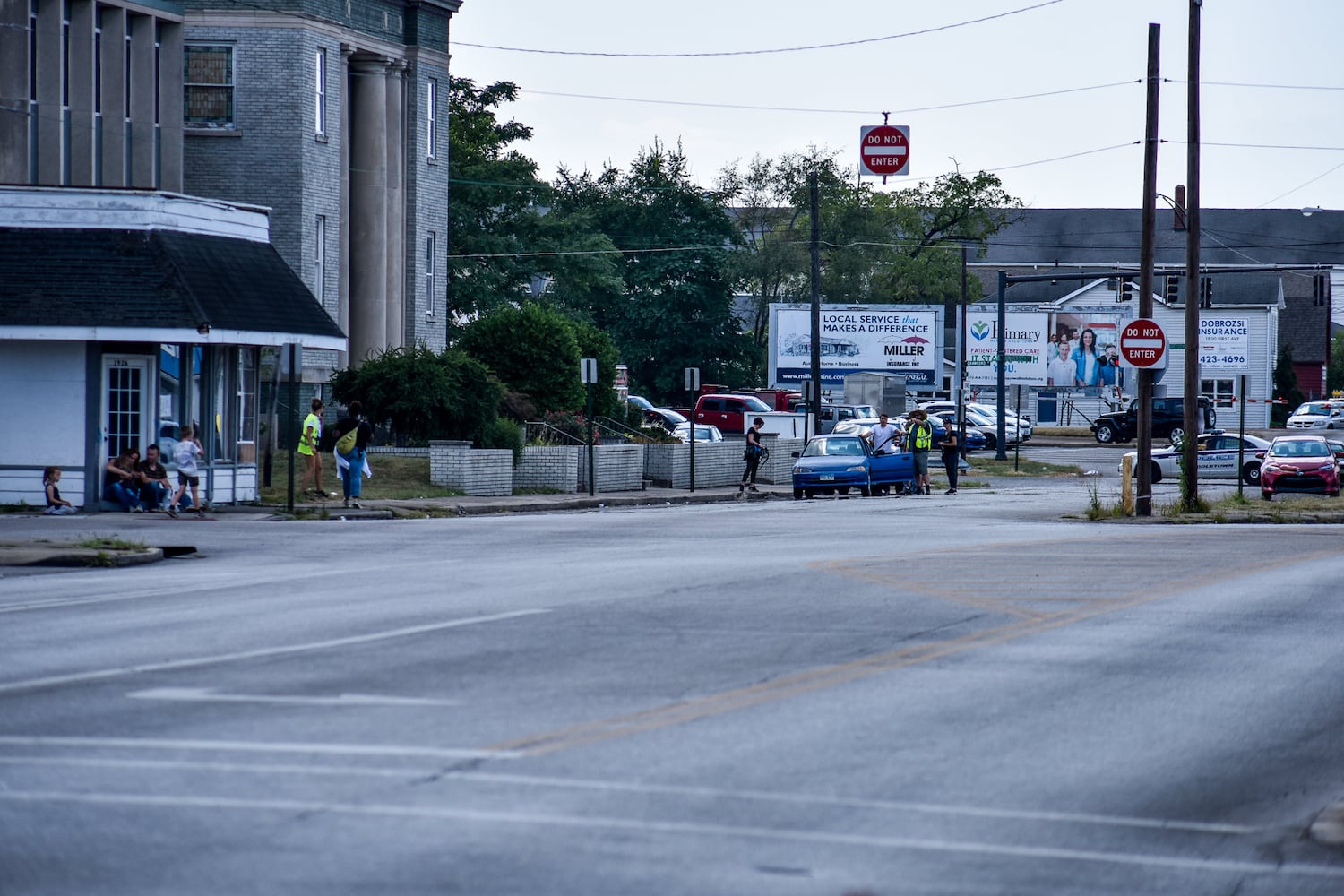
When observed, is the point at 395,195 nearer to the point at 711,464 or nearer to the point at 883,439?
the point at 711,464

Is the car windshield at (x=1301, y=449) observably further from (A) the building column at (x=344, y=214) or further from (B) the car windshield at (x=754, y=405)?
(B) the car windshield at (x=754, y=405)

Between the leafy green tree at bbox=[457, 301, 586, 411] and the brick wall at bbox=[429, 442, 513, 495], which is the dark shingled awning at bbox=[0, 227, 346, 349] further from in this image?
the leafy green tree at bbox=[457, 301, 586, 411]

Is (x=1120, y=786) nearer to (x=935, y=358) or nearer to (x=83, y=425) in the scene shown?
(x=83, y=425)

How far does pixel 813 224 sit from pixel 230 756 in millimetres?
42629

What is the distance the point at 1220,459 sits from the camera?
51312 mm

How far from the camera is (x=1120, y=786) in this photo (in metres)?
8.04

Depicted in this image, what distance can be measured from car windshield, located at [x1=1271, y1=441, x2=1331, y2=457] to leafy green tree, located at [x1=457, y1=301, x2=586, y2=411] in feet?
56.0

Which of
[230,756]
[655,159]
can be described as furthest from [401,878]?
[655,159]

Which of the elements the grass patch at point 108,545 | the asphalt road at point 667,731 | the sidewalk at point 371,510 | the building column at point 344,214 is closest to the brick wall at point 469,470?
the sidewalk at point 371,510

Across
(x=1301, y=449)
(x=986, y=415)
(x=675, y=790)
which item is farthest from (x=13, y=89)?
(x=986, y=415)

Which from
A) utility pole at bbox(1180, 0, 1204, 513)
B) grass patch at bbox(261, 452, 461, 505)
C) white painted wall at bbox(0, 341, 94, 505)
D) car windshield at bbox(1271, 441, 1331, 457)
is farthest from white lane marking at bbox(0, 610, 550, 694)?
car windshield at bbox(1271, 441, 1331, 457)

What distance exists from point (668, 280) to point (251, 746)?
85.3m

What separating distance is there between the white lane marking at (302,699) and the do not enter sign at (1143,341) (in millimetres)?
22588

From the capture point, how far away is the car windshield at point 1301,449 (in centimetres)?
4091
